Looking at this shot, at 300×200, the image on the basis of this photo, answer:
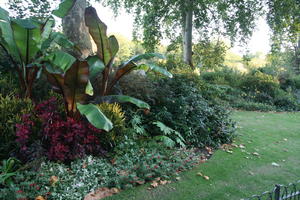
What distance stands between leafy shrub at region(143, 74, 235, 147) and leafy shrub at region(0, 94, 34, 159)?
2899 mm

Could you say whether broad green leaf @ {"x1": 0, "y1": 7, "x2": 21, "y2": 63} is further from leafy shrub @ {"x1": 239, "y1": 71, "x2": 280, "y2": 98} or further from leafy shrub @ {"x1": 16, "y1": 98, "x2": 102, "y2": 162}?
leafy shrub @ {"x1": 239, "y1": 71, "x2": 280, "y2": 98}

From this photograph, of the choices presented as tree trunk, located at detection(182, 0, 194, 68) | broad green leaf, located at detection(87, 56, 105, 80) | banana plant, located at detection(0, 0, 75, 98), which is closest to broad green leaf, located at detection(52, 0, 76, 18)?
banana plant, located at detection(0, 0, 75, 98)

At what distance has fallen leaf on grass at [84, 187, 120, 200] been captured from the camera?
2.96 m

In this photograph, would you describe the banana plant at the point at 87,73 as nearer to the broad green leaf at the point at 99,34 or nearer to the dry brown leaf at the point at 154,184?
the broad green leaf at the point at 99,34

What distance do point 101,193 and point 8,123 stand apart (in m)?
1.93

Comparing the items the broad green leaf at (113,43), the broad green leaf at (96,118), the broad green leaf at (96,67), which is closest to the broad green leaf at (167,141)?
the broad green leaf at (96,118)

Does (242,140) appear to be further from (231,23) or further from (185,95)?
(231,23)

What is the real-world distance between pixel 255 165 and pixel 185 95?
2.61 meters

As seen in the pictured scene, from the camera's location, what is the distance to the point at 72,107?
396 cm

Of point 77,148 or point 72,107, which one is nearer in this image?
point 77,148

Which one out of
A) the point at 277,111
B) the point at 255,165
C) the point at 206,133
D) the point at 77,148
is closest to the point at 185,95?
the point at 206,133

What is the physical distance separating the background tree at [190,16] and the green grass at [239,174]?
8.23m

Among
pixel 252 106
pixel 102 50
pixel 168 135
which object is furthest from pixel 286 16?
pixel 102 50

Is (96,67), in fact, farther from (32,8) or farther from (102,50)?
(32,8)
